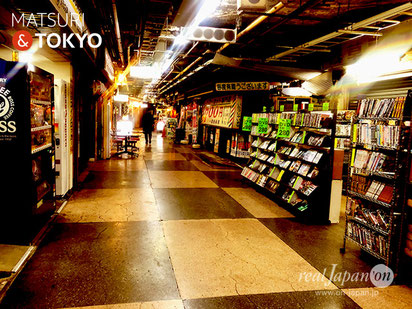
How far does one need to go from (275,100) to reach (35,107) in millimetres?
10200

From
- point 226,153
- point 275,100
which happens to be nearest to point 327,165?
point 275,100

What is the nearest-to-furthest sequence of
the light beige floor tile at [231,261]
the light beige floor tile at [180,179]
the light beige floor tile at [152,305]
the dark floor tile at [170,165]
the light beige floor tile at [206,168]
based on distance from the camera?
the light beige floor tile at [152,305]
the light beige floor tile at [231,261]
the light beige floor tile at [180,179]
the dark floor tile at [170,165]
the light beige floor tile at [206,168]

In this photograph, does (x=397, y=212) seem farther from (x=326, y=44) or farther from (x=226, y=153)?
(x=226, y=153)

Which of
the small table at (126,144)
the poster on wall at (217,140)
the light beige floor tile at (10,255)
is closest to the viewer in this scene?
the light beige floor tile at (10,255)

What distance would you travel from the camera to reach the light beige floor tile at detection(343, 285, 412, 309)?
377cm

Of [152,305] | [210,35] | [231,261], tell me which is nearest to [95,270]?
[152,305]

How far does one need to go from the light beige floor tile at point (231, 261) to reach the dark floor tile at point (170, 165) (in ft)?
19.9

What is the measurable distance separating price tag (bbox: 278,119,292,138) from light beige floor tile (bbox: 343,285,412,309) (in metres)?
4.36

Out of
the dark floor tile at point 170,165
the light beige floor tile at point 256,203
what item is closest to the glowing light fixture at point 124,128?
the dark floor tile at point 170,165

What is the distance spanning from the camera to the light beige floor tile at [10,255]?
416cm

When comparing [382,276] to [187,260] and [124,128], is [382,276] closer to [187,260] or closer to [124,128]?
[187,260]

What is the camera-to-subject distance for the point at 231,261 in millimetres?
4691

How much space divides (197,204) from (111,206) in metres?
2.08

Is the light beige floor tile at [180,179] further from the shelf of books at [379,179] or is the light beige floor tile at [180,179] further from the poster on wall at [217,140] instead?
the poster on wall at [217,140]
